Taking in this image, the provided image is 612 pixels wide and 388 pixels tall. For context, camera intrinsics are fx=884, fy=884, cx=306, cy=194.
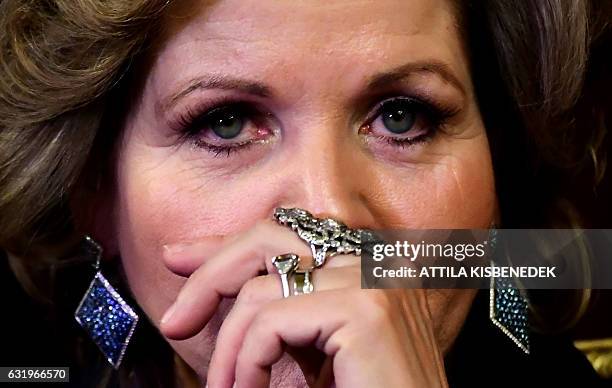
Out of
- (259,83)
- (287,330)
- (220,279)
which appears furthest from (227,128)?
(287,330)

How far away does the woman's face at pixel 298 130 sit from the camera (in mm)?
1232

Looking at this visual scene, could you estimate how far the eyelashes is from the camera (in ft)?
4.27

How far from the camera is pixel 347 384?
41.4 inches

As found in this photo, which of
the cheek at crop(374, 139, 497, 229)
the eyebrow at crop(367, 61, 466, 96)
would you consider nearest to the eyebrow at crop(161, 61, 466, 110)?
the eyebrow at crop(367, 61, 466, 96)

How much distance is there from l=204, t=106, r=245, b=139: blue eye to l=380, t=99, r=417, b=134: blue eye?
0.70 ft

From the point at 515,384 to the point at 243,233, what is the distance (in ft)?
2.59

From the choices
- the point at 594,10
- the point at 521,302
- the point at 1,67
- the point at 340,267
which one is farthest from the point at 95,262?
the point at 594,10

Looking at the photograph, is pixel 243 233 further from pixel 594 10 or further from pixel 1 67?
pixel 594 10

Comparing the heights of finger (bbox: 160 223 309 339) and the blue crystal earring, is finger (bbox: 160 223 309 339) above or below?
below

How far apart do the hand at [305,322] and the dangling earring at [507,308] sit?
15.2 inches

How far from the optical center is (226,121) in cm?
132

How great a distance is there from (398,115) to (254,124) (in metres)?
0.22

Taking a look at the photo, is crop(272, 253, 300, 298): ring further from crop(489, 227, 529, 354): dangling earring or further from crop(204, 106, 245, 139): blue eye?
crop(489, 227, 529, 354): dangling earring

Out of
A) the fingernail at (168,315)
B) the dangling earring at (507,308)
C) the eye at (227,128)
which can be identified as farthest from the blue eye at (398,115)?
the fingernail at (168,315)
